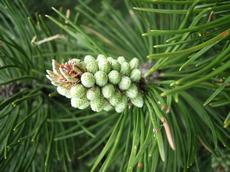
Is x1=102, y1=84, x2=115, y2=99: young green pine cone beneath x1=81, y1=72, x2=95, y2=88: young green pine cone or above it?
beneath

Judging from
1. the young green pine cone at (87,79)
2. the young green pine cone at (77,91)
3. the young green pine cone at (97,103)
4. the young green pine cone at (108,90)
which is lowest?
the young green pine cone at (97,103)

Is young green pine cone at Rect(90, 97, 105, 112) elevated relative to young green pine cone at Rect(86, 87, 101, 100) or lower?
lower

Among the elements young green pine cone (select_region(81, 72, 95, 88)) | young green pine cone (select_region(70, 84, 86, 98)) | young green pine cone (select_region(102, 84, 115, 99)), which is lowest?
young green pine cone (select_region(102, 84, 115, 99))

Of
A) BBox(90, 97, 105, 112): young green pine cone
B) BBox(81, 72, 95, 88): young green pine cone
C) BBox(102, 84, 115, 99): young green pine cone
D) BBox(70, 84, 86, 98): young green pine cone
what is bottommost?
BBox(90, 97, 105, 112): young green pine cone

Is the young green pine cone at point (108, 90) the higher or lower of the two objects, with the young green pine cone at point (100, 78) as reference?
lower

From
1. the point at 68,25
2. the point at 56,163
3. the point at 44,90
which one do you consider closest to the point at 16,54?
the point at 44,90

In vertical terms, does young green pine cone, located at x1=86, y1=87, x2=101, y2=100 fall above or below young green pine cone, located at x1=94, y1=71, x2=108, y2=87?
below

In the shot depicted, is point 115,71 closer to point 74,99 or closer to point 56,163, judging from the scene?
point 74,99

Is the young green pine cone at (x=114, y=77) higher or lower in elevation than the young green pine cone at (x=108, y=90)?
higher

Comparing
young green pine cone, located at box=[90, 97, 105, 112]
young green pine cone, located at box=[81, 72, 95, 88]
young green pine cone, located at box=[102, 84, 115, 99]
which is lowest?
young green pine cone, located at box=[90, 97, 105, 112]

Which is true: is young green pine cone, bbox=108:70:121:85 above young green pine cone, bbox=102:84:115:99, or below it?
above
